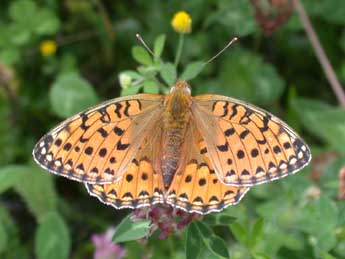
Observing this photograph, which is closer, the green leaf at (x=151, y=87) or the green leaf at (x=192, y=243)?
the green leaf at (x=192, y=243)

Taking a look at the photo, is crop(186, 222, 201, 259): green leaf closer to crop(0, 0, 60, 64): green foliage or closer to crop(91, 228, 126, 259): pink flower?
crop(91, 228, 126, 259): pink flower

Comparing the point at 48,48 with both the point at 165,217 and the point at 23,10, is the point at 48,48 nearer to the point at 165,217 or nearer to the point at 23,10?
the point at 23,10

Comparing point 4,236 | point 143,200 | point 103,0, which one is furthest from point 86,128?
point 103,0

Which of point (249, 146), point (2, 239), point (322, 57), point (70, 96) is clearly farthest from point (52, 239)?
point (322, 57)

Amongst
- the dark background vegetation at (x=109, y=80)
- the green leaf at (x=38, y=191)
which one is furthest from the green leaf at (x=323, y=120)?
the green leaf at (x=38, y=191)

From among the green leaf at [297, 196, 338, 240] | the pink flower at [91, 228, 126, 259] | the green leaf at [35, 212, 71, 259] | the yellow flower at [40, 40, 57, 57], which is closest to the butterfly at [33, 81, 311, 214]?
the green leaf at [297, 196, 338, 240]

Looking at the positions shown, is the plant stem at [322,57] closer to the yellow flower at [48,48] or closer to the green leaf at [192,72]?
the green leaf at [192,72]

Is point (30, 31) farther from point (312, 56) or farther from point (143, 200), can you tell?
point (143, 200)
